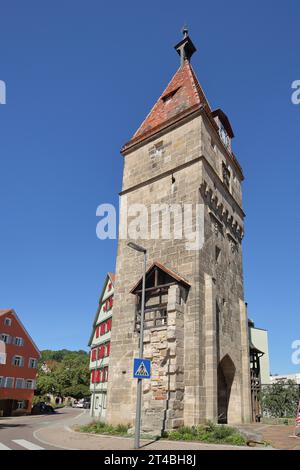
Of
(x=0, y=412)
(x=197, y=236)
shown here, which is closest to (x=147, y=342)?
(x=197, y=236)

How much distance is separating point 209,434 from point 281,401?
46.0 ft

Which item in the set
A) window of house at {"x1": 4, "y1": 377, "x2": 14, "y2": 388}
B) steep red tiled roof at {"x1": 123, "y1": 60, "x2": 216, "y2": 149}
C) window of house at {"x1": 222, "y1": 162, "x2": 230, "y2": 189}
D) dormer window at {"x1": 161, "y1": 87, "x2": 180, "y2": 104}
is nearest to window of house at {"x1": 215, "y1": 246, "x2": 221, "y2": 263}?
window of house at {"x1": 222, "y1": 162, "x2": 230, "y2": 189}

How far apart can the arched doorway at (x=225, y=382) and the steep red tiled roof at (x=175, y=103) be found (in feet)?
45.2

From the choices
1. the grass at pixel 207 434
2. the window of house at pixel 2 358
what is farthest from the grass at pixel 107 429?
the window of house at pixel 2 358

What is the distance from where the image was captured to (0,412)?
34.4 m

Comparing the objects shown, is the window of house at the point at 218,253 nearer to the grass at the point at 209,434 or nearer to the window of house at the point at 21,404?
the grass at the point at 209,434

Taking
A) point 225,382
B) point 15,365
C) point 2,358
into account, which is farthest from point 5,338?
point 225,382

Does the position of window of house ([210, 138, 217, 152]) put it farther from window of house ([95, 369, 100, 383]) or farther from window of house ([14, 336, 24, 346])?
window of house ([14, 336, 24, 346])

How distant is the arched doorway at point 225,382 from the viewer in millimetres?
19375

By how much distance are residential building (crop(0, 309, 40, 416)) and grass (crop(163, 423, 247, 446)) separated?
27.0 metres

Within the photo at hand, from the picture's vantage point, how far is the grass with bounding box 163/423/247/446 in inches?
498
